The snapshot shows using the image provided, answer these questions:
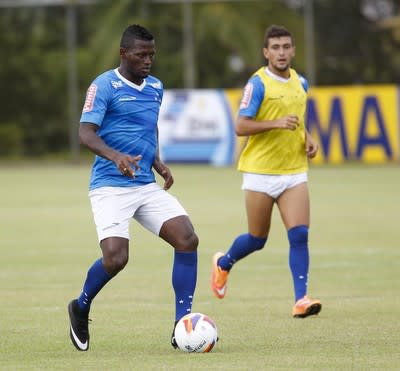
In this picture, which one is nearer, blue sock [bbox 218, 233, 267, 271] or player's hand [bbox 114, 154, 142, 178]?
player's hand [bbox 114, 154, 142, 178]

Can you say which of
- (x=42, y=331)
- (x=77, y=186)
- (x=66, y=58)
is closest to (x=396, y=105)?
(x=77, y=186)

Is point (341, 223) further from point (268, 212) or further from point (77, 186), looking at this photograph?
point (77, 186)

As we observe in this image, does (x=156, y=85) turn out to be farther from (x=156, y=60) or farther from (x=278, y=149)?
(x=156, y=60)

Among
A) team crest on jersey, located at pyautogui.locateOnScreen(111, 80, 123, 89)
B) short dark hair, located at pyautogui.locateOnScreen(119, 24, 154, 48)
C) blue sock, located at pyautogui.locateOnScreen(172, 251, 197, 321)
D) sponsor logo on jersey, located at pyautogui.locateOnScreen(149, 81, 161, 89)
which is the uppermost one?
short dark hair, located at pyautogui.locateOnScreen(119, 24, 154, 48)

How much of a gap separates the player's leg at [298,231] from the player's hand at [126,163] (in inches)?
99.1

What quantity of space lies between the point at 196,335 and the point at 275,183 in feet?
8.93

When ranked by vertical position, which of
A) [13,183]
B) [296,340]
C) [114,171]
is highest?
[114,171]

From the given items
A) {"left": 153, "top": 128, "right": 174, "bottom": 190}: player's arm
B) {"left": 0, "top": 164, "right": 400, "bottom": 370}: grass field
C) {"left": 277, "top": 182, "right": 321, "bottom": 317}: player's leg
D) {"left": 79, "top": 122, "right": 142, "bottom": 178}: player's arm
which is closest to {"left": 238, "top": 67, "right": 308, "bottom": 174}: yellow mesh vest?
{"left": 277, "top": 182, "right": 321, "bottom": 317}: player's leg

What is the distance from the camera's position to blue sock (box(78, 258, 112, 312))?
8656mm

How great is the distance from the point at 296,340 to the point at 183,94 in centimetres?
2506

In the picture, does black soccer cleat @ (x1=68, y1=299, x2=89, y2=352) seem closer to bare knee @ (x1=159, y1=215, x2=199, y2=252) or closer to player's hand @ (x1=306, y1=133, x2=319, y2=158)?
bare knee @ (x1=159, y1=215, x2=199, y2=252)

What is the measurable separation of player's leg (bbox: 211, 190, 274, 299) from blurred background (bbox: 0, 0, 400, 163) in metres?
25.4

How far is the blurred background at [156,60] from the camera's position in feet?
130

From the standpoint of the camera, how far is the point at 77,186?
91.2 ft
